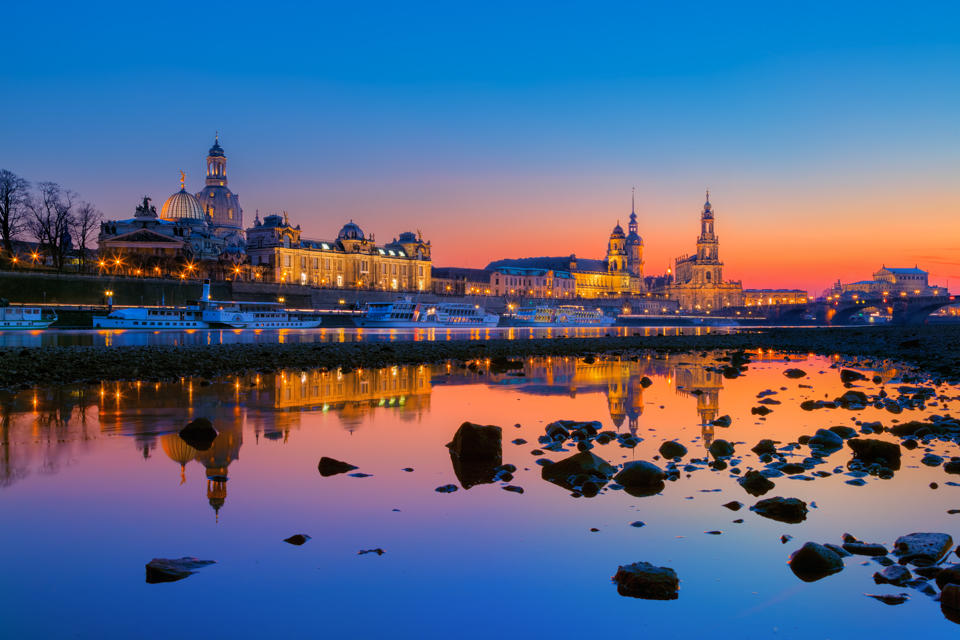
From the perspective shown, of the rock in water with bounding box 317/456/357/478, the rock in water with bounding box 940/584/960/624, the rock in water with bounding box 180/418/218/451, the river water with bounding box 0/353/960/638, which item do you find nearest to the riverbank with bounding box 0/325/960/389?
the river water with bounding box 0/353/960/638

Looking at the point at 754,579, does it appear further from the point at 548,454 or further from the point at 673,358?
the point at 673,358

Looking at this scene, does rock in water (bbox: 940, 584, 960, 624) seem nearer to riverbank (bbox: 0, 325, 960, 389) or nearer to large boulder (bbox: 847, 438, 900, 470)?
large boulder (bbox: 847, 438, 900, 470)

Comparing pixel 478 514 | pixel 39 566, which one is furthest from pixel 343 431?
pixel 39 566

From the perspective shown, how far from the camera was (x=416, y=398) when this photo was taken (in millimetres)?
21547

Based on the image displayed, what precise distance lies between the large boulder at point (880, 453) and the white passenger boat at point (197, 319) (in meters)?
74.3

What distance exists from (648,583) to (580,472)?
4.23 meters

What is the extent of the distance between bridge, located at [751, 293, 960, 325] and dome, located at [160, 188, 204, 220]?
143 m

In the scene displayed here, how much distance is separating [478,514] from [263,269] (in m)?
149

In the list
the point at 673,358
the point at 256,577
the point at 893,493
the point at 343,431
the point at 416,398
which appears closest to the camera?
the point at 256,577

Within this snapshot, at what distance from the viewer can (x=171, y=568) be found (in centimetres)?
739

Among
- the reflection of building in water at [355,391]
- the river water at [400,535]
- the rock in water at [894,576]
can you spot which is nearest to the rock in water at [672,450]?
the river water at [400,535]

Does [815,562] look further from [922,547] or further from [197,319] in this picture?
[197,319]

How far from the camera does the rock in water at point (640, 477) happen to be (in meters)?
10.8

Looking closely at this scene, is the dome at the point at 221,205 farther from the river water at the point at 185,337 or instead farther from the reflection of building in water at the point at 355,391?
the reflection of building in water at the point at 355,391
